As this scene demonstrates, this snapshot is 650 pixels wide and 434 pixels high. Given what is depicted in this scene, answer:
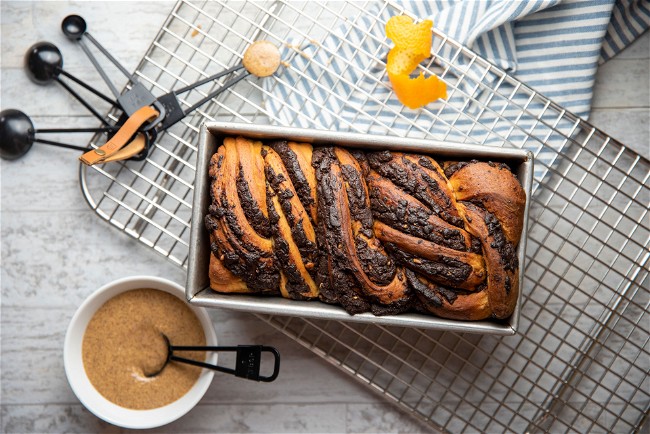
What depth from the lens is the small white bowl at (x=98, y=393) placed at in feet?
5.77

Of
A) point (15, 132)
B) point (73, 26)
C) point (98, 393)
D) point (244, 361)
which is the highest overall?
point (73, 26)

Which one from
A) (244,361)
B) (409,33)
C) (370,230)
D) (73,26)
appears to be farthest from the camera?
(73,26)

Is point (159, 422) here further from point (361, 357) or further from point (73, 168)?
point (73, 168)

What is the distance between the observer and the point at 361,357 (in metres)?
1.97

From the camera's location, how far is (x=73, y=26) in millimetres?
1965

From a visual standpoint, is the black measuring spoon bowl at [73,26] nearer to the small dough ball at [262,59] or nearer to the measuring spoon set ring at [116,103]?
the measuring spoon set ring at [116,103]

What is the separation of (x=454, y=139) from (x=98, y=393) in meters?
1.45

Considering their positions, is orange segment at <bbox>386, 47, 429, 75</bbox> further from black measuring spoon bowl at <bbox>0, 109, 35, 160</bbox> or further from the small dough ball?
black measuring spoon bowl at <bbox>0, 109, 35, 160</bbox>

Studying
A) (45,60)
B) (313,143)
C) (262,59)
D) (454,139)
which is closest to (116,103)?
(45,60)

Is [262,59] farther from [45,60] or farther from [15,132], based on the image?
[15,132]

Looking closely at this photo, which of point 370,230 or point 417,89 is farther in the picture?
point 417,89

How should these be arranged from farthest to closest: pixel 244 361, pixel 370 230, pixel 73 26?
pixel 73 26
pixel 244 361
pixel 370 230

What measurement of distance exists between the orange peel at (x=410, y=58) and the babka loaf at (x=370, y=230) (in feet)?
1.22

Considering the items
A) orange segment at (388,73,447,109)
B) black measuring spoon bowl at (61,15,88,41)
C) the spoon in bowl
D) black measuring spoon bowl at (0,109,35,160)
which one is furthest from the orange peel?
black measuring spoon bowl at (0,109,35,160)
